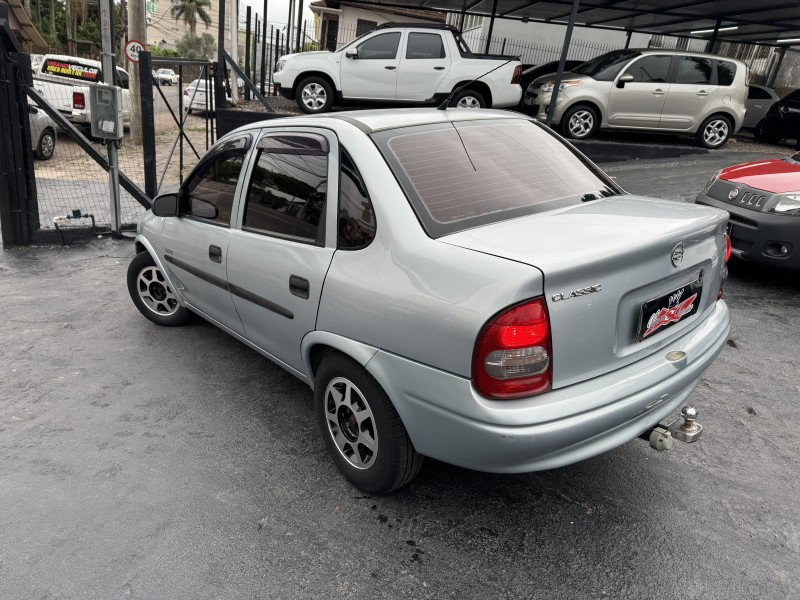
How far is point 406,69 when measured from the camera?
A: 10.8 m

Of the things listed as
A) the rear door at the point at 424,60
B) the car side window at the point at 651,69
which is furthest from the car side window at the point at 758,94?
the rear door at the point at 424,60

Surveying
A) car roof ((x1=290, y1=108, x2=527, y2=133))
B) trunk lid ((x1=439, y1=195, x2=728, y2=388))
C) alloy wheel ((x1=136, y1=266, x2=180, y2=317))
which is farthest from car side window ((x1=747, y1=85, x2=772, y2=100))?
alloy wheel ((x1=136, y1=266, x2=180, y2=317))

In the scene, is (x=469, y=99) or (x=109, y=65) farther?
(x=469, y=99)

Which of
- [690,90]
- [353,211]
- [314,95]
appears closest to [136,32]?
[314,95]

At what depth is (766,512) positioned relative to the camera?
2631mm

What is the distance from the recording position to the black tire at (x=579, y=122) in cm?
1080

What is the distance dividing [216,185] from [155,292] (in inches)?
52.9

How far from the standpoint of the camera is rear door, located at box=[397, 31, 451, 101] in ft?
35.2

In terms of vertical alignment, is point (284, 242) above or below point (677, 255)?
below

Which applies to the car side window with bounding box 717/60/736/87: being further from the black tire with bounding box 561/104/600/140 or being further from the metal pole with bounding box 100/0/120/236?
the metal pole with bounding box 100/0/120/236

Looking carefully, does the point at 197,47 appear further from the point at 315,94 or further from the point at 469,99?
the point at 469,99

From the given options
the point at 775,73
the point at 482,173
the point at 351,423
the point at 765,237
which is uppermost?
the point at 775,73

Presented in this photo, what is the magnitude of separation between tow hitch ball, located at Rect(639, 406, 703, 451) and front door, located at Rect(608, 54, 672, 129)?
963cm

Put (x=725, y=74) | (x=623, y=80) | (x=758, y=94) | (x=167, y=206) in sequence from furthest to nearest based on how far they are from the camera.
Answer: (x=758, y=94), (x=725, y=74), (x=623, y=80), (x=167, y=206)
